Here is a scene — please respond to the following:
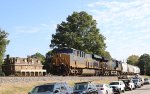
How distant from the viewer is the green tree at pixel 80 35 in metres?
104

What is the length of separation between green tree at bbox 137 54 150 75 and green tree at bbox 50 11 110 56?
75347 mm

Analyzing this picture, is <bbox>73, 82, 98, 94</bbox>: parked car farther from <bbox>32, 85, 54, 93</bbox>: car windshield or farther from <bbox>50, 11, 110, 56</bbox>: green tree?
<bbox>50, 11, 110, 56</bbox>: green tree

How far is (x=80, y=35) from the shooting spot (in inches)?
4304

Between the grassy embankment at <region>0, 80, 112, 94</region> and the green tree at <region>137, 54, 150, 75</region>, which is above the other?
the green tree at <region>137, 54, 150, 75</region>

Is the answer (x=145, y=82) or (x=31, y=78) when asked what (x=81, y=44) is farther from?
(x=31, y=78)

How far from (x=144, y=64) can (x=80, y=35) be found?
86521mm

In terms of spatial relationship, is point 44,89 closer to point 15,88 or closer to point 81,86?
point 81,86

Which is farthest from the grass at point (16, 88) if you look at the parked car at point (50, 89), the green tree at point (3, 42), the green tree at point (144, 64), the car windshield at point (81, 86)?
the green tree at point (144, 64)

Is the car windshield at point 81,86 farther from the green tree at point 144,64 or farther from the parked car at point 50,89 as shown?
the green tree at point 144,64

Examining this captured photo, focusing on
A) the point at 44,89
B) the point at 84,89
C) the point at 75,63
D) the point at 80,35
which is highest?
the point at 80,35

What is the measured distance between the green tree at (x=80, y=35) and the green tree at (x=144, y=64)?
2966 inches

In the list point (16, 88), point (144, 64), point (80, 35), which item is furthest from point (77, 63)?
point (144, 64)

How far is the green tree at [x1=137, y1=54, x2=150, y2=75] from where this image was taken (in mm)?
181500

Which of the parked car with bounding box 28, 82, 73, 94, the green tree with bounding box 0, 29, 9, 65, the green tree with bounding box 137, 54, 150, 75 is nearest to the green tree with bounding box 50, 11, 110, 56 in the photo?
the green tree with bounding box 0, 29, 9, 65
